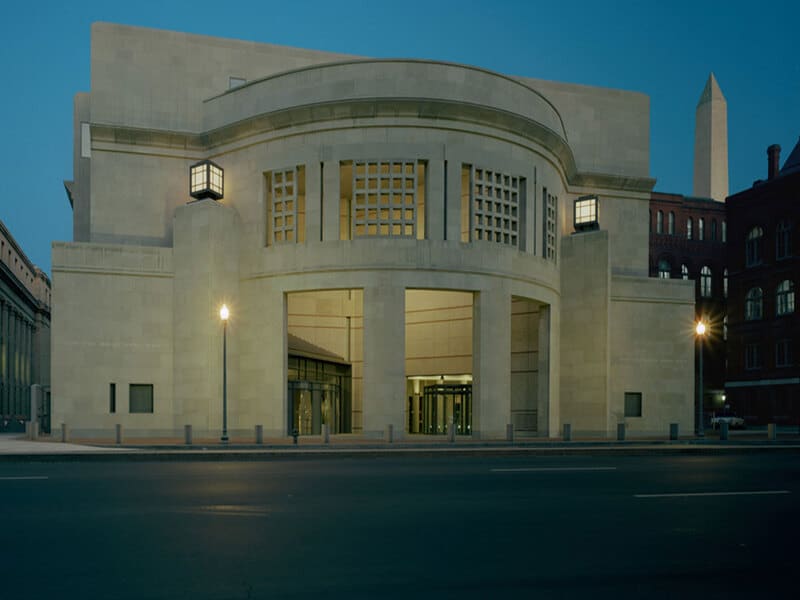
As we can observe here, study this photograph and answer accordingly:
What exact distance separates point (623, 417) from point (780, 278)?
29439 mm

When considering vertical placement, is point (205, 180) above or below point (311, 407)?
above

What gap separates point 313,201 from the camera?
105 feet

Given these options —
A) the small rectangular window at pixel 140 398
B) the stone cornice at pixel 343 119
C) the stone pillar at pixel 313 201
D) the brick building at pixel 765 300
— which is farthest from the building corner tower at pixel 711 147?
the small rectangular window at pixel 140 398

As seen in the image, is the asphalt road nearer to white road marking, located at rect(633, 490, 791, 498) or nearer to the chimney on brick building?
white road marking, located at rect(633, 490, 791, 498)

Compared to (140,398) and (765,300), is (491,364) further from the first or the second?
(765,300)

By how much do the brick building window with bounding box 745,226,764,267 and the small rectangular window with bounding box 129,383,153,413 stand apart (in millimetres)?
50220

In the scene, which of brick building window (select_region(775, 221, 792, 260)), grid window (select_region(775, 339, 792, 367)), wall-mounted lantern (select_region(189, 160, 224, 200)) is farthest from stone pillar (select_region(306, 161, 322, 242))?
brick building window (select_region(775, 221, 792, 260))

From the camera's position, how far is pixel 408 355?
3969 cm

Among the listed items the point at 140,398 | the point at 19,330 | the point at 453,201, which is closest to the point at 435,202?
the point at 453,201

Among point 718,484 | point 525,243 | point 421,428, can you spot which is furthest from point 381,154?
point 718,484

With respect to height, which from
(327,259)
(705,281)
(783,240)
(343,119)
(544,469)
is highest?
(343,119)

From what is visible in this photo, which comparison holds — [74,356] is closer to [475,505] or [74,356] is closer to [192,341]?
[192,341]

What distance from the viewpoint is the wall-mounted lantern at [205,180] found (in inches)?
1337

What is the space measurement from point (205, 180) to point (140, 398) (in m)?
10.1
